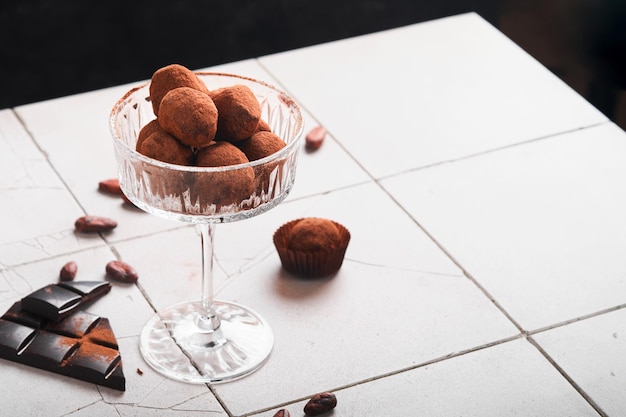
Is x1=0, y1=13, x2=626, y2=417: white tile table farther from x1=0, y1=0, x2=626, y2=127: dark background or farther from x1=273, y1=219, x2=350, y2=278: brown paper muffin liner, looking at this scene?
x1=0, y1=0, x2=626, y2=127: dark background

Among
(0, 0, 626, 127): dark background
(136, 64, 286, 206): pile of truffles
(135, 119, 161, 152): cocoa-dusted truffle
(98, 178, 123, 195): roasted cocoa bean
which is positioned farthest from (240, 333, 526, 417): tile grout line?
(0, 0, 626, 127): dark background

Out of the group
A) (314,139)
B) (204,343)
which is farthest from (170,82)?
(314,139)

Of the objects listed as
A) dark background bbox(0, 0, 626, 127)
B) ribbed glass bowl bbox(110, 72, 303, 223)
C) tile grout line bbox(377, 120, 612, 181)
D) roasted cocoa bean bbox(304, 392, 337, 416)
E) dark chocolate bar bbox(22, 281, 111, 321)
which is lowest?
dark background bbox(0, 0, 626, 127)

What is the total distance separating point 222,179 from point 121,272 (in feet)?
1.34

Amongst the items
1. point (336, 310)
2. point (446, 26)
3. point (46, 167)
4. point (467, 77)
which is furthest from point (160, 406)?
point (446, 26)

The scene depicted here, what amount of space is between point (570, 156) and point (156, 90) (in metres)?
0.96

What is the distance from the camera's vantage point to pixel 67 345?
151cm

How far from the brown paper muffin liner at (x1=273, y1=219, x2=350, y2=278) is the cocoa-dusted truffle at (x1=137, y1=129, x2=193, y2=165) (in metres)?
0.35

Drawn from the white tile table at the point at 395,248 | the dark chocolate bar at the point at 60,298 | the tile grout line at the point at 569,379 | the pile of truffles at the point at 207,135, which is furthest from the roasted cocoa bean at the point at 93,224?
the tile grout line at the point at 569,379

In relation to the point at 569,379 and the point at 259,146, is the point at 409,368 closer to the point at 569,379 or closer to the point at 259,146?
the point at 569,379

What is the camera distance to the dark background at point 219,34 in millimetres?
3176

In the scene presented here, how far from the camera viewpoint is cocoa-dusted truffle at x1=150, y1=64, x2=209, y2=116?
1376 millimetres

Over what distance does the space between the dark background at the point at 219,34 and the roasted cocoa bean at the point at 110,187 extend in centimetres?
144

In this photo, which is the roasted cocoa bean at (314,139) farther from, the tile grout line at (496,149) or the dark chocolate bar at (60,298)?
the dark chocolate bar at (60,298)
